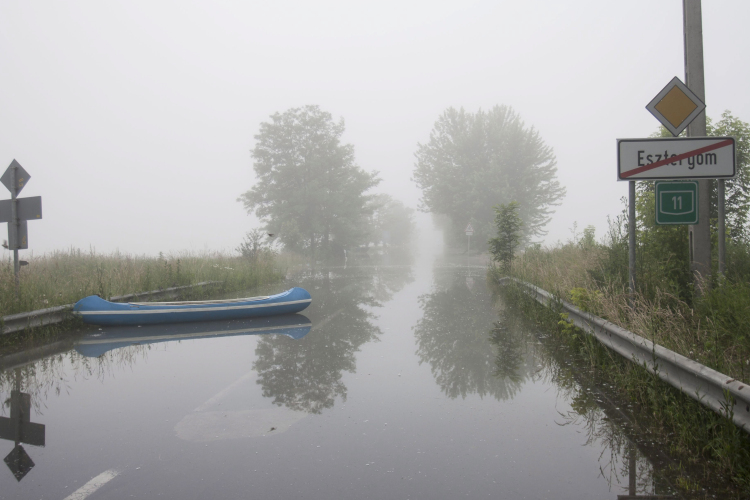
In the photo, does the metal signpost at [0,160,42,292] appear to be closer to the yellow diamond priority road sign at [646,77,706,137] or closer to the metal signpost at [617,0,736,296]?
the metal signpost at [617,0,736,296]

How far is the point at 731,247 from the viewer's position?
31.5 feet

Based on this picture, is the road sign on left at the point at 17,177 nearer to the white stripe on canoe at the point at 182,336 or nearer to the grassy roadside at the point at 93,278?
the grassy roadside at the point at 93,278

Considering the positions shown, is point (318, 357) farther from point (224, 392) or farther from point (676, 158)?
point (676, 158)

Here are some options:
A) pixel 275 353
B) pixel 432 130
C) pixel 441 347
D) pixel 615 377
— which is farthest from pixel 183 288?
pixel 432 130

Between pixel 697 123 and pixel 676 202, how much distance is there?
1324 mm

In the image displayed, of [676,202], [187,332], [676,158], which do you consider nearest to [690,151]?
[676,158]

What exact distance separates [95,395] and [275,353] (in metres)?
2.55

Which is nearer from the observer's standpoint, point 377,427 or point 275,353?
point 377,427

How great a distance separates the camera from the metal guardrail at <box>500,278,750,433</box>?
3650 millimetres

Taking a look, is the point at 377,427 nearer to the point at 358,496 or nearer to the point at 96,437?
the point at 358,496

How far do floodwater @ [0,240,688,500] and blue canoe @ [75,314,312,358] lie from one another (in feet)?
0.45

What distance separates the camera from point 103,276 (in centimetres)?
1426

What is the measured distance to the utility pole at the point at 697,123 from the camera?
23.2 feet

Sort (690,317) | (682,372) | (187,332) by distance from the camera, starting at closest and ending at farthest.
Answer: (682,372)
(690,317)
(187,332)
